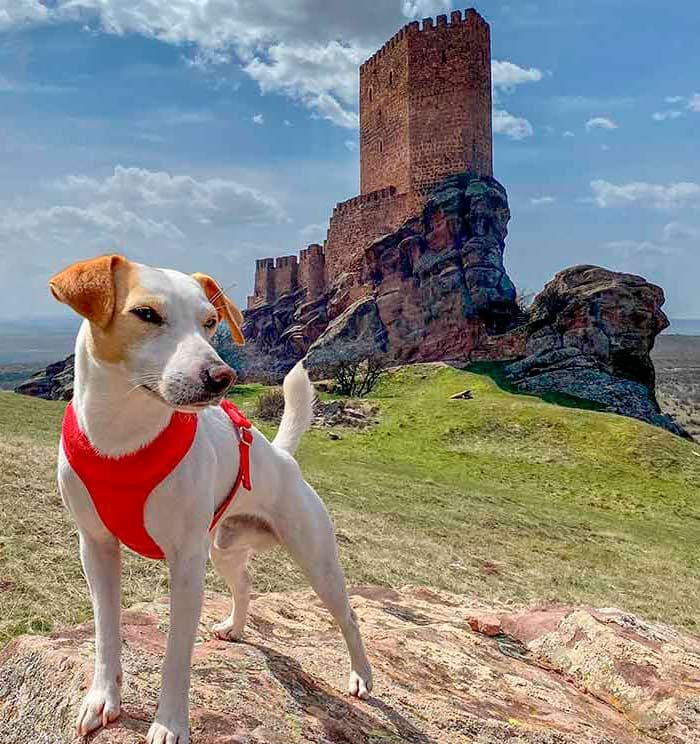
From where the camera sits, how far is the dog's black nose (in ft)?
9.03

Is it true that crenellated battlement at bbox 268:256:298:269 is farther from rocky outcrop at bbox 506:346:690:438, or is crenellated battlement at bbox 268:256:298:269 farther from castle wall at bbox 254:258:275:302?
rocky outcrop at bbox 506:346:690:438

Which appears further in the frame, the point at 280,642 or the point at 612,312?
the point at 612,312

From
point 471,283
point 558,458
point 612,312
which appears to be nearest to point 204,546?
point 558,458

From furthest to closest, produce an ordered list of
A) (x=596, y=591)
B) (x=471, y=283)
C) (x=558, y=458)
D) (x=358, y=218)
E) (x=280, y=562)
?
(x=358, y=218) → (x=471, y=283) → (x=558, y=458) → (x=596, y=591) → (x=280, y=562)

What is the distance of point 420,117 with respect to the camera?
52.2 meters

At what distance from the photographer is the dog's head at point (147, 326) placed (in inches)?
109

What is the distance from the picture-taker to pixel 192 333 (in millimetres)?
2936

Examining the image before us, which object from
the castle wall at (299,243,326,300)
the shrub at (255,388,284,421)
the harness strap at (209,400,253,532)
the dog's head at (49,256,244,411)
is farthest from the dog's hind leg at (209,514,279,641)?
the castle wall at (299,243,326,300)

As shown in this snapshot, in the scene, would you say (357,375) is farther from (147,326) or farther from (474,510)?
(147,326)

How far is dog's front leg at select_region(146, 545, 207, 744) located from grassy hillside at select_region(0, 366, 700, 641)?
2.98 meters

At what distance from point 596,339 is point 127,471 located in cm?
4083

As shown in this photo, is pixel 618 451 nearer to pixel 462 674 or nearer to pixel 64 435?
pixel 462 674

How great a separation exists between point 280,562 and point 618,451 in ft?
72.9

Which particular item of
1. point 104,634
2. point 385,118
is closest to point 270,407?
point 104,634
